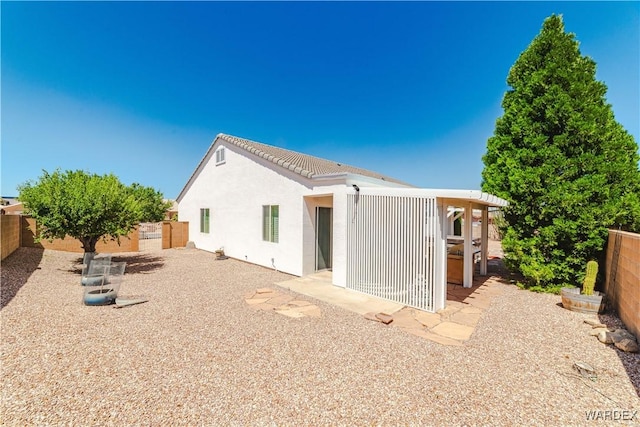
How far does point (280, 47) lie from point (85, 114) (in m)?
11.2

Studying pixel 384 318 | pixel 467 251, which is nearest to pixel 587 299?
pixel 467 251

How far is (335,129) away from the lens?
82.0ft

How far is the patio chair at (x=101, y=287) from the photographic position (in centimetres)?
666

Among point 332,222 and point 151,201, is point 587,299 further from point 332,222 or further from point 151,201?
point 151,201

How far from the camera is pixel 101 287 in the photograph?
7004 millimetres

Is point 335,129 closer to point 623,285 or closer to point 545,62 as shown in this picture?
point 545,62

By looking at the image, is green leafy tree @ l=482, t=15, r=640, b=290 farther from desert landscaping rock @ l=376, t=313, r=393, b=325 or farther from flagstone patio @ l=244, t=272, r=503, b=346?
desert landscaping rock @ l=376, t=313, r=393, b=325

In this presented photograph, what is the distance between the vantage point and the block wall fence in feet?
37.7

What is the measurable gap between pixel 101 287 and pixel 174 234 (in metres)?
11.8

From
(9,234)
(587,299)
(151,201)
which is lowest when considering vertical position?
(587,299)

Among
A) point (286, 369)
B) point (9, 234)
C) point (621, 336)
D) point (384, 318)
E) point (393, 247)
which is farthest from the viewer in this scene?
point (9, 234)

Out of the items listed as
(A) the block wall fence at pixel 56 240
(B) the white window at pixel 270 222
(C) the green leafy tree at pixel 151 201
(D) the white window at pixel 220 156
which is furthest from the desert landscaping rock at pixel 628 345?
(C) the green leafy tree at pixel 151 201

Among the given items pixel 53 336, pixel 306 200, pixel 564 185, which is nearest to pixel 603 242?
pixel 564 185

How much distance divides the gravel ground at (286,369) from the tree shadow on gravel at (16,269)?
0.87m
